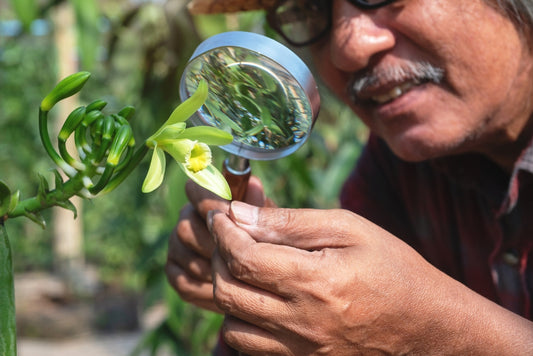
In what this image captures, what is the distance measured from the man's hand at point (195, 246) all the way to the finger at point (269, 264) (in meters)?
0.13

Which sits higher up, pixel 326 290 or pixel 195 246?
pixel 326 290

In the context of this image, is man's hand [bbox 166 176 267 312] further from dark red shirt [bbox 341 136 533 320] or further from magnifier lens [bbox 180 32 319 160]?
dark red shirt [bbox 341 136 533 320]

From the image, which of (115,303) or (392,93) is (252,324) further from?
(115,303)

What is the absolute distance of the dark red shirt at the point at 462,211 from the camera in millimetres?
746

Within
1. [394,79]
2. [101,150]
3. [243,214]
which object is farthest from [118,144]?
[394,79]

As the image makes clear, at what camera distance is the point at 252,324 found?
0.45 m

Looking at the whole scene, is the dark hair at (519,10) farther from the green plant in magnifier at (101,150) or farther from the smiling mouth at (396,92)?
the green plant in magnifier at (101,150)

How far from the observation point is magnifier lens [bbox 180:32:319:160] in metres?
0.44

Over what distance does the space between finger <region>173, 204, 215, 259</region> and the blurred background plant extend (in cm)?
10

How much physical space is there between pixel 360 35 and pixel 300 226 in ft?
0.92

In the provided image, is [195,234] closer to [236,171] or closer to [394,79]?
[236,171]

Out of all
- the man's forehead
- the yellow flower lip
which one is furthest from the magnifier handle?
the man's forehead

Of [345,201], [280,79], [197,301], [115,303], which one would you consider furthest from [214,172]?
[115,303]

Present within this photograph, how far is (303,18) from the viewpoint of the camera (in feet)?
2.37
